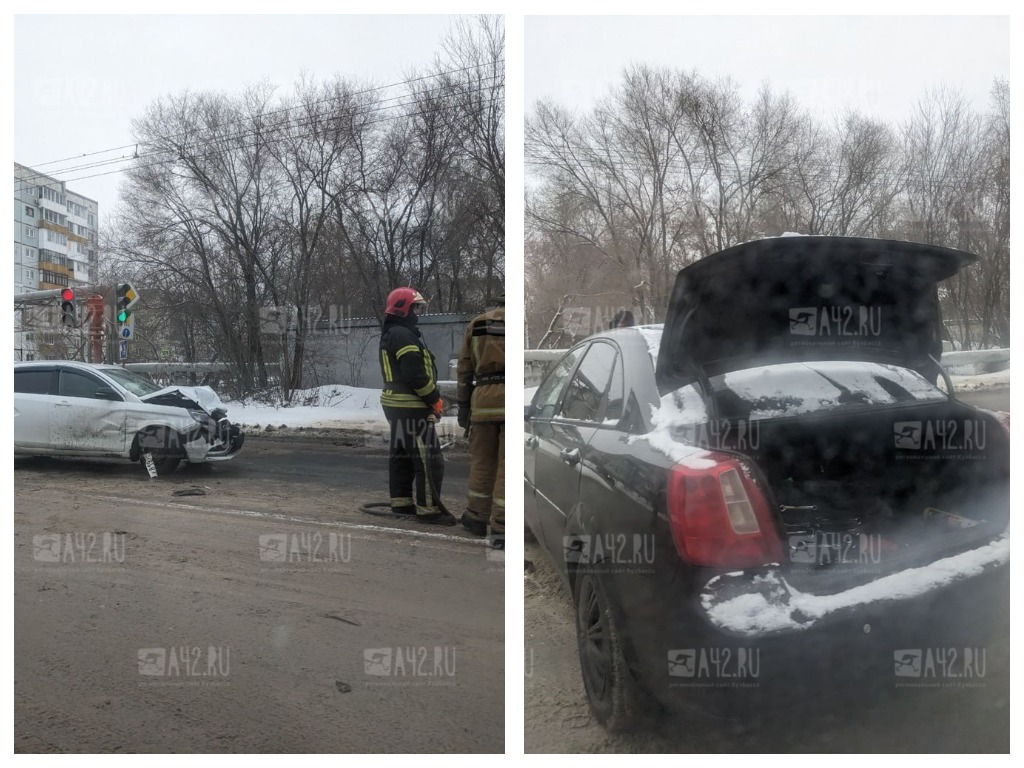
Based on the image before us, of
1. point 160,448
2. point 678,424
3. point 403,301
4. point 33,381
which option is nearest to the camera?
point 678,424

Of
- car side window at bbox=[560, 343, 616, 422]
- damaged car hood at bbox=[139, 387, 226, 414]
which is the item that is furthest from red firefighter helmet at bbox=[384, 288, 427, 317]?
damaged car hood at bbox=[139, 387, 226, 414]

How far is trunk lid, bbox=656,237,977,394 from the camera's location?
2480 millimetres

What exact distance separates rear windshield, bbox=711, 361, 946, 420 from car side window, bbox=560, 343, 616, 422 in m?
0.45

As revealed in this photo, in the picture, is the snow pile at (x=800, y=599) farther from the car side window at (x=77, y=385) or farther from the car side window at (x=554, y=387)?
the car side window at (x=77, y=385)

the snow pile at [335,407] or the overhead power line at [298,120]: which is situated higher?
the overhead power line at [298,120]

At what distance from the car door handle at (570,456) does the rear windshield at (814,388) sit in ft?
1.77

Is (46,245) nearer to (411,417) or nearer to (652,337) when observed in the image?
(411,417)

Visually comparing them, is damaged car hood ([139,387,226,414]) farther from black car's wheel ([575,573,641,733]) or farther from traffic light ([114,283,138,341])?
black car's wheel ([575,573,641,733])

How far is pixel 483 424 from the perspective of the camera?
3939 mm

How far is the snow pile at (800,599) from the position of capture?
6.18ft

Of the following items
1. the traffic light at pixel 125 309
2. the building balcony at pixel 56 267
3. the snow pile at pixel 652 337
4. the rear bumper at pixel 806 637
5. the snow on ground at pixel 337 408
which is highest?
the building balcony at pixel 56 267

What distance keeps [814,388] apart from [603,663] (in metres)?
1.06

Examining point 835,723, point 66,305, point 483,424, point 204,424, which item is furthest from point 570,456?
point 66,305

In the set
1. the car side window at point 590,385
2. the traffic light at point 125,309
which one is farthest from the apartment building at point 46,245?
the car side window at point 590,385
